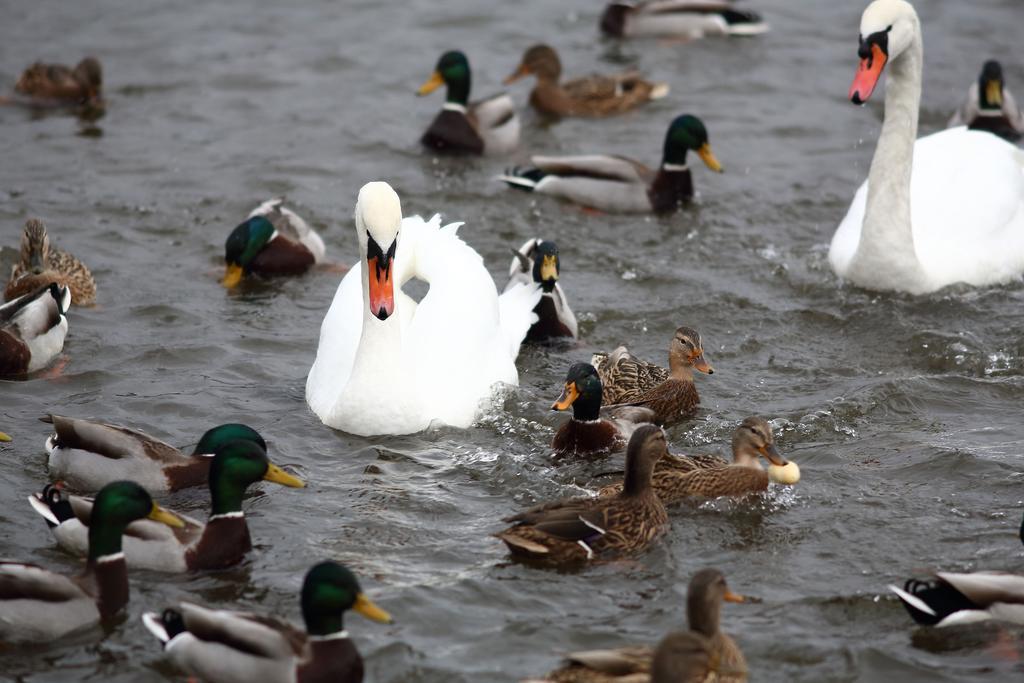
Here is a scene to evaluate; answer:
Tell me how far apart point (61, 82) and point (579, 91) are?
4.71 m

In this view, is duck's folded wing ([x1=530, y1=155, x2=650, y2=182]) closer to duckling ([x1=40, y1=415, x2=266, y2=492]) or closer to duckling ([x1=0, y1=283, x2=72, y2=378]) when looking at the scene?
duckling ([x1=0, y1=283, x2=72, y2=378])

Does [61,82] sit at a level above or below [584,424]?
above

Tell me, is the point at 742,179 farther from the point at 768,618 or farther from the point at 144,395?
the point at 768,618

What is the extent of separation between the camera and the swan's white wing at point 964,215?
10.3m

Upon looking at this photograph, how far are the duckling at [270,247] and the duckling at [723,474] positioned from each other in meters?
4.14

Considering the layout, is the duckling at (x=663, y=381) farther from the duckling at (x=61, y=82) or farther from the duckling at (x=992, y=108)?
the duckling at (x=61, y=82)

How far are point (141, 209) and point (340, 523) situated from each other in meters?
5.29

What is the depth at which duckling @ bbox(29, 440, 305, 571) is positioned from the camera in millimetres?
6730

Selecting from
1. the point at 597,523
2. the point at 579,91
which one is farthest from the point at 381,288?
the point at 579,91

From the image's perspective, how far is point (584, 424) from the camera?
26.1ft

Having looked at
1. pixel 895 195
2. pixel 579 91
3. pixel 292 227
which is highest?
pixel 579 91

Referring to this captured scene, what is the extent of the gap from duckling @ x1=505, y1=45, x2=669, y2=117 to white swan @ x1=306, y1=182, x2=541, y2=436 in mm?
5403

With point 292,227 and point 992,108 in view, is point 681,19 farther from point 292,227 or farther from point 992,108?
point 292,227

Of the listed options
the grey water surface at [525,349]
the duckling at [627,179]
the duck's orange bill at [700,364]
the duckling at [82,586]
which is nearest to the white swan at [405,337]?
the grey water surface at [525,349]
